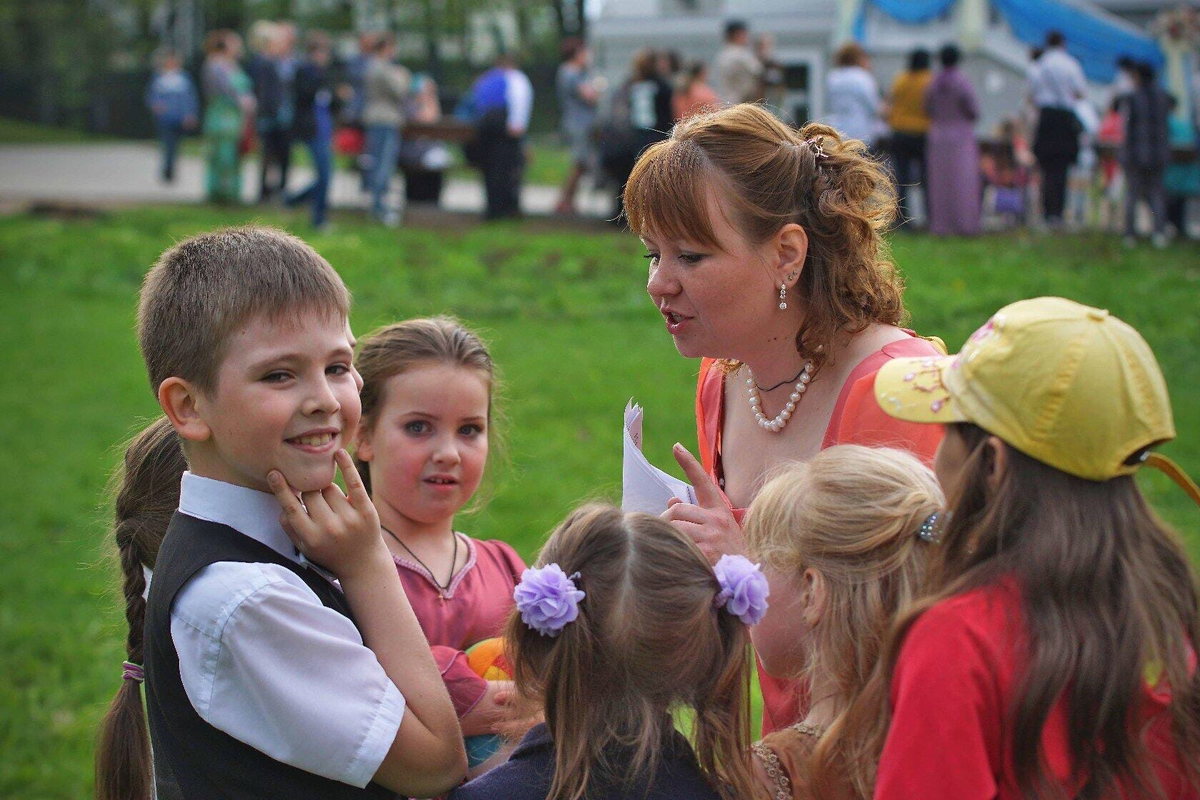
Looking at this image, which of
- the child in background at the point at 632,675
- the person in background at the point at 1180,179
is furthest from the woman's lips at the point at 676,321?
the person in background at the point at 1180,179

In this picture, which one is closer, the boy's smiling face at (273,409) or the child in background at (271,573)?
the child in background at (271,573)

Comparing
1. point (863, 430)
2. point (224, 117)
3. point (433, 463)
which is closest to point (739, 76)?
point (224, 117)

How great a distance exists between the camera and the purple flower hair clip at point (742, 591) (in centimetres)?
205

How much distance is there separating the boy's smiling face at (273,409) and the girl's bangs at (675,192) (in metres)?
0.96

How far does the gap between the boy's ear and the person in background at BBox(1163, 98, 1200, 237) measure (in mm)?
13763

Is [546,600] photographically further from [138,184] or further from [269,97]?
[138,184]

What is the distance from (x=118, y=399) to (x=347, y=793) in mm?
7701

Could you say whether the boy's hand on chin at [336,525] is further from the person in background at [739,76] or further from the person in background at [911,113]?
the person in background at [911,113]

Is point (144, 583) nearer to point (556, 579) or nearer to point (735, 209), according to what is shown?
point (556, 579)

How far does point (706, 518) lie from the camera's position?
2.49 meters

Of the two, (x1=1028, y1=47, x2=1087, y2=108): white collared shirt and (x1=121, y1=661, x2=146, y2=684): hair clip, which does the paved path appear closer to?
(x1=1028, y1=47, x2=1087, y2=108): white collared shirt

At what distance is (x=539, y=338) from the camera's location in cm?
1023

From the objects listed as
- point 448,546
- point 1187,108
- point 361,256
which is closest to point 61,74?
point 361,256

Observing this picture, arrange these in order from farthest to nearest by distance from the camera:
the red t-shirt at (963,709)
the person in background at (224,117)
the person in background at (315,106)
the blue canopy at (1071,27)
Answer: the blue canopy at (1071,27), the person in background at (224,117), the person in background at (315,106), the red t-shirt at (963,709)
